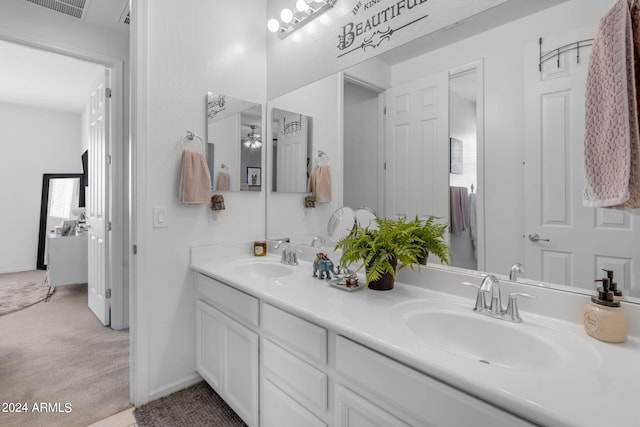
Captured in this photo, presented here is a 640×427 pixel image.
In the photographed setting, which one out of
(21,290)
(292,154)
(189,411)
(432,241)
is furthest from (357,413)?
(21,290)

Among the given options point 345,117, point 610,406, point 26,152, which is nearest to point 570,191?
point 610,406

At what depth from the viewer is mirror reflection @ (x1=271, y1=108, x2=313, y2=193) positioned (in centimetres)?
206

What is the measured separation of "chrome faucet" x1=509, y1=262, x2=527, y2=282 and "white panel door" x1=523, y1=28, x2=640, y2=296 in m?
0.03

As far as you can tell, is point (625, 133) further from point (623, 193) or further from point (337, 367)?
point (337, 367)

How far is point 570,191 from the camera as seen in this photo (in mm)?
1045

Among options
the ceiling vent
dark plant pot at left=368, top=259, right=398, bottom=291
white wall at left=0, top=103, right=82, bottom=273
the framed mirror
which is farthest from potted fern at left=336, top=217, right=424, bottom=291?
white wall at left=0, top=103, right=82, bottom=273

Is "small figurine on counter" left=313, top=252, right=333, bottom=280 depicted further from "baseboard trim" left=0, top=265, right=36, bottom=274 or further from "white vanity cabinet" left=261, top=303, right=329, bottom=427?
"baseboard trim" left=0, top=265, right=36, bottom=274

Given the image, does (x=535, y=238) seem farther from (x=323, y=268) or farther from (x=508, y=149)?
(x=323, y=268)

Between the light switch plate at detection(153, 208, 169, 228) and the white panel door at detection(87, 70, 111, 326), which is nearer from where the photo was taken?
the light switch plate at detection(153, 208, 169, 228)

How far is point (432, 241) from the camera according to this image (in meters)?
1.32

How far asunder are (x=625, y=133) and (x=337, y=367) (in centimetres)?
100

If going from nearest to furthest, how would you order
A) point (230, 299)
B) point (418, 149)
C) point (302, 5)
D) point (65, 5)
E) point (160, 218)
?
1. point (418, 149)
2. point (230, 299)
3. point (160, 218)
4. point (302, 5)
5. point (65, 5)

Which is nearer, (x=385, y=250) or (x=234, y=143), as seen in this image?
(x=385, y=250)

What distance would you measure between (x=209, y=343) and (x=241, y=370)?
0.38 m
